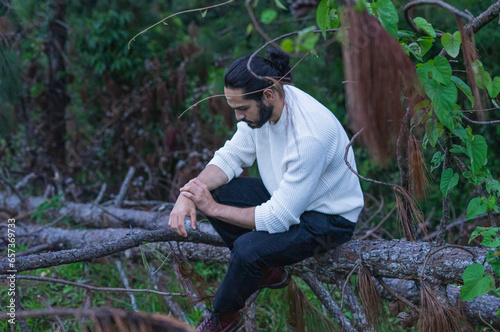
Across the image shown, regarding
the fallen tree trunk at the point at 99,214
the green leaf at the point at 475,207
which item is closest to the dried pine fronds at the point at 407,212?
the green leaf at the point at 475,207

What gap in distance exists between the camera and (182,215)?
217cm

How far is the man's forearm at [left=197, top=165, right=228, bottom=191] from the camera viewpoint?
7.75ft

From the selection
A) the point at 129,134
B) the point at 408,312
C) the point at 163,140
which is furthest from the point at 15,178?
the point at 408,312

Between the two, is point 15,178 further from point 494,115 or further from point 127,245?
point 494,115

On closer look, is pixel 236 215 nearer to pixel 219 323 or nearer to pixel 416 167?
pixel 219 323

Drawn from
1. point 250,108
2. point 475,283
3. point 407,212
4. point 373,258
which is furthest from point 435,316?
point 250,108

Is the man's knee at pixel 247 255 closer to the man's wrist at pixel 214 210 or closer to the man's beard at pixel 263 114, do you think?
the man's wrist at pixel 214 210

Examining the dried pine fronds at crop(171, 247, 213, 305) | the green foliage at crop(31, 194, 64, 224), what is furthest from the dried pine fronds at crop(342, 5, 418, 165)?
the green foliage at crop(31, 194, 64, 224)

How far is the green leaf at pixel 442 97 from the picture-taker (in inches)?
63.5

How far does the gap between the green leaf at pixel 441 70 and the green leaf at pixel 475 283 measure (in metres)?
0.69

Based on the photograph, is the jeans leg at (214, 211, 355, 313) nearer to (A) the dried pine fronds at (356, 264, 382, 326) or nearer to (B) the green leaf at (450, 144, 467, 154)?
(A) the dried pine fronds at (356, 264, 382, 326)

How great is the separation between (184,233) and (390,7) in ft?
4.12

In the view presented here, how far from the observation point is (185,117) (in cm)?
509

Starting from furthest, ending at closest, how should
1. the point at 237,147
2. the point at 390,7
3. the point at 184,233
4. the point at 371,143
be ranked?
the point at 237,147, the point at 184,233, the point at 390,7, the point at 371,143
